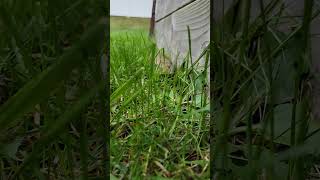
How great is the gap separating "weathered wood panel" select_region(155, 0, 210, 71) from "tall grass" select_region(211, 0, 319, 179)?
24 centimetres

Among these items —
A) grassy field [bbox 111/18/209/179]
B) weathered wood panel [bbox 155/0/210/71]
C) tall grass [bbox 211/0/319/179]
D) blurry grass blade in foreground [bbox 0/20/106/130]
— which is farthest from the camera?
weathered wood panel [bbox 155/0/210/71]

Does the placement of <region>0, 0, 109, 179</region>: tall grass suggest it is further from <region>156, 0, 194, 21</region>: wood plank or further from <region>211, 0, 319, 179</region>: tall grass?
<region>156, 0, 194, 21</region>: wood plank

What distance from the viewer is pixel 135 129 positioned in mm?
654

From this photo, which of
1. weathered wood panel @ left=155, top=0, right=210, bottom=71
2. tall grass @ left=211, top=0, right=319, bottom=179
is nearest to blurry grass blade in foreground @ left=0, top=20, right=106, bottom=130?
tall grass @ left=211, top=0, right=319, bottom=179

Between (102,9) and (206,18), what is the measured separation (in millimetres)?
751

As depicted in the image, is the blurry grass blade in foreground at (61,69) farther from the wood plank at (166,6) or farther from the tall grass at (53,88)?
the wood plank at (166,6)

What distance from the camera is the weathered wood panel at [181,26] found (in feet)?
3.38

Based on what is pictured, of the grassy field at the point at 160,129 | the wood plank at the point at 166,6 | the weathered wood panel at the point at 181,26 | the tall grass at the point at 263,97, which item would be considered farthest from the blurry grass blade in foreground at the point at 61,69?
the wood plank at the point at 166,6

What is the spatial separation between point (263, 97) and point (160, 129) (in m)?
0.23

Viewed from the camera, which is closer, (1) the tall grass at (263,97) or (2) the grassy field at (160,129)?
(1) the tall grass at (263,97)

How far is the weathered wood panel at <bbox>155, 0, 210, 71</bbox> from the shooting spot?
40.6 inches

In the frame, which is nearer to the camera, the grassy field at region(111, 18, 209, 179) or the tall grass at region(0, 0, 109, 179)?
the tall grass at region(0, 0, 109, 179)

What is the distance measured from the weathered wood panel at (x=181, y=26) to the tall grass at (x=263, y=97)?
242mm

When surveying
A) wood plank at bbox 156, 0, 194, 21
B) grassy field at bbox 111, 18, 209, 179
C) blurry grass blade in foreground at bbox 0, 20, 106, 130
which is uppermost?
wood plank at bbox 156, 0, 194, 21
